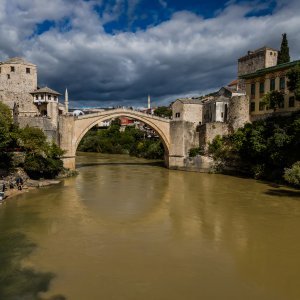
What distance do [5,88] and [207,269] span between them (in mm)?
29771

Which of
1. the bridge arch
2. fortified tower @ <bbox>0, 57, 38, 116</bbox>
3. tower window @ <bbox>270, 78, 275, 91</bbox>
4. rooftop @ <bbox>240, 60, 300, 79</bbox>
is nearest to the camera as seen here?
rooftop @ <bbox>240, 60, 300, 79</bbox>

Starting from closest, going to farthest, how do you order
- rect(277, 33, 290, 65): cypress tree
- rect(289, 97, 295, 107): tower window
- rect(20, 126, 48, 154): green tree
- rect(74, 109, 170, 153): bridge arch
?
rect(20, 126, 48, 154): green tree, rect(289, 97, 295, 107): tower window, rect(74, 109, 170, 153): bridge arch, rect(277, 33, 290, 65): cypress tree

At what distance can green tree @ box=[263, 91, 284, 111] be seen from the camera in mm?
24109

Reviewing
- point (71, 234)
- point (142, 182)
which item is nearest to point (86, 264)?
point (71, 234)

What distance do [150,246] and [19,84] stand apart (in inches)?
1076

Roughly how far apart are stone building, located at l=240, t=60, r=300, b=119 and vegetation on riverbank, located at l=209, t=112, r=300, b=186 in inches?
76.4

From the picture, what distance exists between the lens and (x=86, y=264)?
8508mm

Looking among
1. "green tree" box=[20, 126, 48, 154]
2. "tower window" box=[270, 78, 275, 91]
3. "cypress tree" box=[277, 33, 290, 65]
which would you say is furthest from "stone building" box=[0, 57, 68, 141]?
"cypress tree" box=[277, 33, 290, 65]

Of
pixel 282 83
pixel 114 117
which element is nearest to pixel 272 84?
pixel 282 83

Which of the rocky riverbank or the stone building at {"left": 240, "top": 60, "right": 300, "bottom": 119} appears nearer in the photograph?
the rocky riverbank

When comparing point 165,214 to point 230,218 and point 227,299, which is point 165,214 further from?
point 227,299

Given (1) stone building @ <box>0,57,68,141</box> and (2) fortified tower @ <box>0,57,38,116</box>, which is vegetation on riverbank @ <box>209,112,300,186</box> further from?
(2) fortified tower @ <box>0,57,38,116</box>

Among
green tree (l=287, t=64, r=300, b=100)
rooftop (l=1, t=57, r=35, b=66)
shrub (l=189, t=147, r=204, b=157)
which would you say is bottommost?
shrub (l=189, t=147, r=204, b=157)

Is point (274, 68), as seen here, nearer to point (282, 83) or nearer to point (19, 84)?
point (282, 83)
